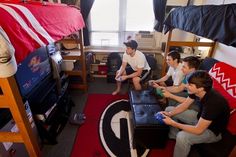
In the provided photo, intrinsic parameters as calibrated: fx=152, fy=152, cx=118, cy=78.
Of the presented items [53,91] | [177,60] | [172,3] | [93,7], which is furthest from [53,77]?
[172,3]

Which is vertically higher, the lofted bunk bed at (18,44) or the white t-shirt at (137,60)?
the lofted bunk bed at (18,44)

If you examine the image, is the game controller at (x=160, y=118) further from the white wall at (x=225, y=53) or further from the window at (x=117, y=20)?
the window at (x=117, y=20)

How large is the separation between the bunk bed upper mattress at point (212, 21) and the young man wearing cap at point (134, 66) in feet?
2.42

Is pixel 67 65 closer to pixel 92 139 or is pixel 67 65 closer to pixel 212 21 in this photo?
pixel 92 139

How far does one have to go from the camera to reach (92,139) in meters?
1.90

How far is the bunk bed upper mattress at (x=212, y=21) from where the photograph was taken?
1177 millimetres

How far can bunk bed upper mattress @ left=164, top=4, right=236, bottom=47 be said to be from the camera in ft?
3.86

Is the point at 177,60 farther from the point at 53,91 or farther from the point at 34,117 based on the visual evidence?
the point at 34,117

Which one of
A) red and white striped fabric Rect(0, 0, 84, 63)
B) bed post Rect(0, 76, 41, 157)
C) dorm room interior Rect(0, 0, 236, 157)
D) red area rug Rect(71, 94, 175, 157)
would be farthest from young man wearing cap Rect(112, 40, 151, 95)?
bed post Rect(0, 76, 41, 157)

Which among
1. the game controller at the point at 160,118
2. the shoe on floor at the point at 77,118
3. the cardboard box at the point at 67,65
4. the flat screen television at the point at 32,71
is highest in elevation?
the flat screen television at the point at 32,71

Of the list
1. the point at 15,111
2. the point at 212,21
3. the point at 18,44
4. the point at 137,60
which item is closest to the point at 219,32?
the point at 212,21

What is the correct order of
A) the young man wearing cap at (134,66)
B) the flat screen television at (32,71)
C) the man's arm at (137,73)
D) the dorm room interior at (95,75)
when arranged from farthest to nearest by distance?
1. the man's arm at (137,73)
2. the young man wearing cap at (134,66)
3. the flat screen television at (32,71)
4. the dorm room interior at (95,75)

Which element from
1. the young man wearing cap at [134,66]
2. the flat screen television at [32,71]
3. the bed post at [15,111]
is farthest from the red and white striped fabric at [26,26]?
the young man wearing cap at [134,66]

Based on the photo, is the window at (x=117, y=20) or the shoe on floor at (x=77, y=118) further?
the window at (x=117, y=20)
